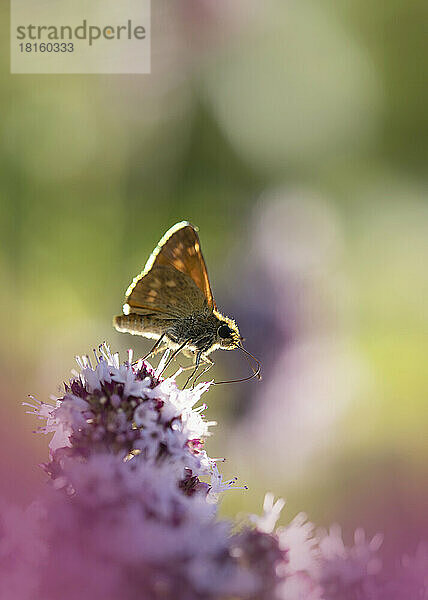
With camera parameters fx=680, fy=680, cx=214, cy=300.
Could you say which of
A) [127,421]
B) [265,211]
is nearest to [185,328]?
[127,421]

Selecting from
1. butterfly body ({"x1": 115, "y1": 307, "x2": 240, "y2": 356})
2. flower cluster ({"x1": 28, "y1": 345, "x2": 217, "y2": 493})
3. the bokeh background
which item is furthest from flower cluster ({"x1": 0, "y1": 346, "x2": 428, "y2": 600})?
the bokeh background

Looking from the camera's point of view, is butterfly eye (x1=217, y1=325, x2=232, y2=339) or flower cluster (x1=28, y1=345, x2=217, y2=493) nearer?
flower cluster (x1=28, y1=345, x2=217, y2=493)

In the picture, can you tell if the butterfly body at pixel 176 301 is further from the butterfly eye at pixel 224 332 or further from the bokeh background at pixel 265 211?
the bokeh background at pixel 265 211

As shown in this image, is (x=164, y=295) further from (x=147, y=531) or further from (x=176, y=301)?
(x=147, y=531)

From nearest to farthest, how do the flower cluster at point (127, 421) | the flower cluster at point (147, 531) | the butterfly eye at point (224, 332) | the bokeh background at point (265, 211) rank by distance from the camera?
the flower cluster at point (147, 531) → the flower cluster at point (127, 421) → the butterfly eye at point (224, 332) → the bokeh background at point (265, 211)

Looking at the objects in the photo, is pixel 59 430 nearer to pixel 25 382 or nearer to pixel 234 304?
pixel 25 382

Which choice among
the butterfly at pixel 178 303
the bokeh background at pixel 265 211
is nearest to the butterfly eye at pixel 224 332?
the butterfly at pixel 178 303

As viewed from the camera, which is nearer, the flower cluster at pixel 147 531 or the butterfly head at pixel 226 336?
the flower cluster at pixel 147 531

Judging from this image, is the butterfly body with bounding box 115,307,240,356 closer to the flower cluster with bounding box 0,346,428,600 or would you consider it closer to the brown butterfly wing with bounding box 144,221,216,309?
the brown butterfly wing with bounding box 144,221,216,309

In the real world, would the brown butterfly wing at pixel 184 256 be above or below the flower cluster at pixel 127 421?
above
